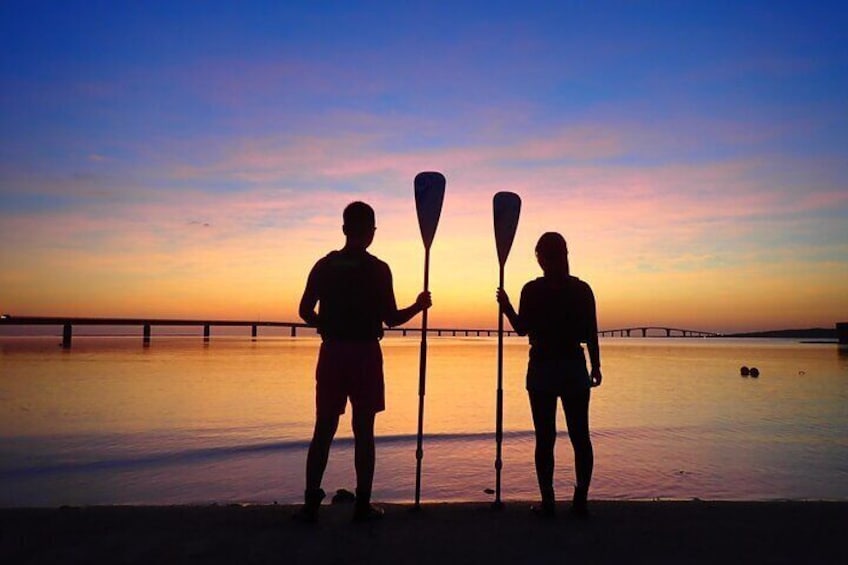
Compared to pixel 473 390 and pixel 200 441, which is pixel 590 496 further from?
pixel 473 390

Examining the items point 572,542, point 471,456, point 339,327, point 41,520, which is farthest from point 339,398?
point 471,456

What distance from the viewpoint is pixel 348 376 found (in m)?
4.87

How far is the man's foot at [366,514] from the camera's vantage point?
4.78 meters

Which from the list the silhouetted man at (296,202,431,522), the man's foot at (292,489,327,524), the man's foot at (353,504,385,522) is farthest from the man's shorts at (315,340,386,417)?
the man's foot at (353,504,385,522)

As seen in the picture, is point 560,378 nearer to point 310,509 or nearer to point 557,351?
point 557,351

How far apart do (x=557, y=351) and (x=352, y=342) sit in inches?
64.2

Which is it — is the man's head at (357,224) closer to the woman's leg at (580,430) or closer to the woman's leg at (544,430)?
the woman's leg at (544,430)

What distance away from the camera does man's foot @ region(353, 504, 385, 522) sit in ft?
15.7

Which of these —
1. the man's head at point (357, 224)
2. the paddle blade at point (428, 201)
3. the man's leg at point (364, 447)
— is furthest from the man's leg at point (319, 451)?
the paddle blade at point (428, 201)

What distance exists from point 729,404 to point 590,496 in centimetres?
1118

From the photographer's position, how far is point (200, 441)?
10703 mm

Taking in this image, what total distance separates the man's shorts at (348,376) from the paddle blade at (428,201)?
1.28 metres

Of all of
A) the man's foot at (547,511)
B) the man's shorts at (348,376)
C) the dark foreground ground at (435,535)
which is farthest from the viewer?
the man's foot at (547,511)

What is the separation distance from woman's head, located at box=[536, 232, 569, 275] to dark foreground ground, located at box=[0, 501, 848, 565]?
193 centimetres
